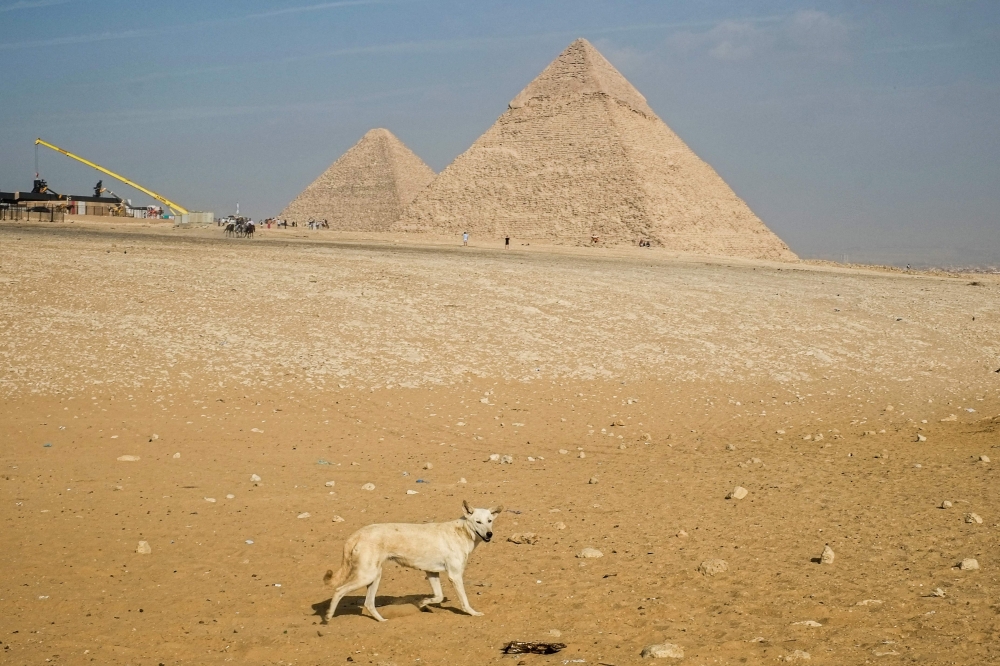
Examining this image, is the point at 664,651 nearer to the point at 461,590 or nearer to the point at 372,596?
the point at 461,590

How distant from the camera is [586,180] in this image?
9700 cm

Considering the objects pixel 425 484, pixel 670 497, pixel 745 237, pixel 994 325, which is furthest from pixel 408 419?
pixel 745 237

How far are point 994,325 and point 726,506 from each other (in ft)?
42.3

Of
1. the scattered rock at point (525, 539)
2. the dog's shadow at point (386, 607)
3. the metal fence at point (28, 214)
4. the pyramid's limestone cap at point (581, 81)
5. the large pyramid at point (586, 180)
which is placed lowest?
the dog's shadow at point (386, 607)

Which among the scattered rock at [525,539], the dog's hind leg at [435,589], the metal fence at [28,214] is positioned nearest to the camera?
the dog's hind leg at [435,589]

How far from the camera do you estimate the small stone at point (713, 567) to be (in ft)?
20.2

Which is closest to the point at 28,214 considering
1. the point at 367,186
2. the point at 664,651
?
the point at 664,651

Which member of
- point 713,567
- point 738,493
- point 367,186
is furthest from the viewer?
point 367,186

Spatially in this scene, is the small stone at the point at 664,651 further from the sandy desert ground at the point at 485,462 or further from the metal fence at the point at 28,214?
the metal fence at the point at 28,214

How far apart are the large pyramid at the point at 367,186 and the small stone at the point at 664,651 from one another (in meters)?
124

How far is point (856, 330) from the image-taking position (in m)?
16.5

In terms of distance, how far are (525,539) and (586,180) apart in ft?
302

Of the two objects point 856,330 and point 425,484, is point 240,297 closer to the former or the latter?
point 425,484

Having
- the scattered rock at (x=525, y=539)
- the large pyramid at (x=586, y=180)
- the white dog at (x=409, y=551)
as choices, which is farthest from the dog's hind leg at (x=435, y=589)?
the large pyramid at (x=586, y=180)
